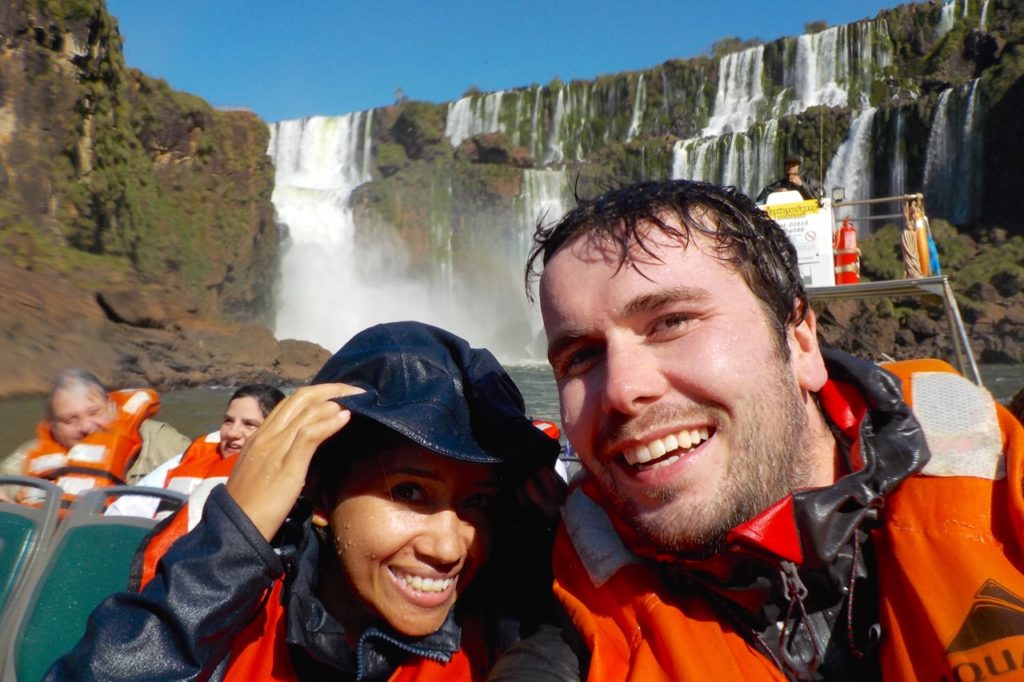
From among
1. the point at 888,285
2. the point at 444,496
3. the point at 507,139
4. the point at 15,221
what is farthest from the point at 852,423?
the point at 507,139

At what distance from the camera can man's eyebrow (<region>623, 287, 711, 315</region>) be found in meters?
1.43

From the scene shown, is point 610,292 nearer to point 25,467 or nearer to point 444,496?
point 444,496

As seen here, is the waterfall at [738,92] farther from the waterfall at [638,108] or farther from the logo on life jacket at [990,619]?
the logo on life jacket at [990,619]

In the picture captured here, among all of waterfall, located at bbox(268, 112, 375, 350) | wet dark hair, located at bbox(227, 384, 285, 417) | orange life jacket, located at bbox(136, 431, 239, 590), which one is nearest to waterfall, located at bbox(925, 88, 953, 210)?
waterfall, located at bbox(268, 112, 375, 350)

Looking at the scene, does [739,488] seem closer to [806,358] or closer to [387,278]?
[806,358]

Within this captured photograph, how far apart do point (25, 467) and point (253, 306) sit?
1139 inches

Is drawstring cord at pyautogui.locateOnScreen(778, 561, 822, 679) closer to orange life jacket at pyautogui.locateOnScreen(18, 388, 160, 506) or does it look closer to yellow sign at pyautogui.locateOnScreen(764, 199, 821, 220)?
orange life jacket at pyautogui.locateOnScreen(18, 388, 160, 506)

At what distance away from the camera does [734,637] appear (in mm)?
1332

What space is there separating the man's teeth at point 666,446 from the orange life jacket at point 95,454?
384cm

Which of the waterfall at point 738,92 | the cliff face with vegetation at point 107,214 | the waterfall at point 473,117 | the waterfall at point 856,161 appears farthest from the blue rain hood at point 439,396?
the waterfall at point 473,117

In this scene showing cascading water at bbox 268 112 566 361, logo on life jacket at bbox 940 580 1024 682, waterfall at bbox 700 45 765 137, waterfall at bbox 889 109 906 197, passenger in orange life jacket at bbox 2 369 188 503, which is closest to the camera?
logo on life jacket at bbox 940 580 1024 682

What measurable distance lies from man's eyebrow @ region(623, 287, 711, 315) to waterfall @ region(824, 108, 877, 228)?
1117 inches

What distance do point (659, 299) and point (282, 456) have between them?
78 cm

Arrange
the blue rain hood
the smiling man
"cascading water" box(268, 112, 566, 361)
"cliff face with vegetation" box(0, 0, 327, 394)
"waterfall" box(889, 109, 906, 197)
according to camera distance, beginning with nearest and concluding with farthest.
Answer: the smiling man
the blue rain hood
"cliff face with vegetation" box(0, 0, 327, 394)
"waterfall" box(889, 109, 906, 197)
"cascading water" box(268, 112, 566, 361)
